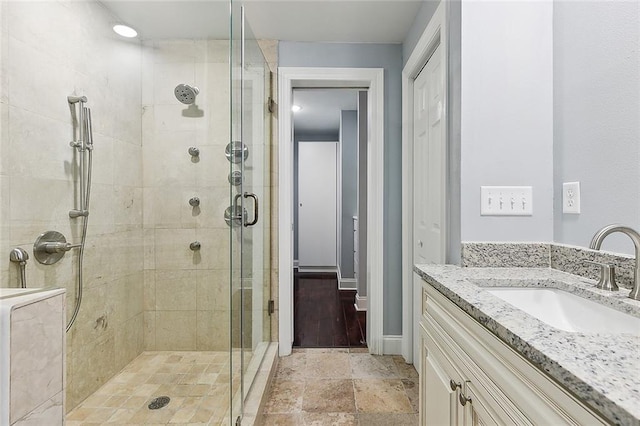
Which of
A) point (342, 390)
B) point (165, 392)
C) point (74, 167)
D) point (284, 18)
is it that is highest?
point (284, 18)

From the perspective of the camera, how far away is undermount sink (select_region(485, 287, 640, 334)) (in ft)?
2.67

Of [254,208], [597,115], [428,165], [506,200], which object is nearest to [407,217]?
[428,165]

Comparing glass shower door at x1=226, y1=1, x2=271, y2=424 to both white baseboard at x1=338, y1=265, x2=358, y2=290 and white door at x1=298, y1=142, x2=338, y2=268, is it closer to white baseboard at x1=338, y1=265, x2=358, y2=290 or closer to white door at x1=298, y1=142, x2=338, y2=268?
white baseboard at x1=338, y1=265, x2=358, y2=290

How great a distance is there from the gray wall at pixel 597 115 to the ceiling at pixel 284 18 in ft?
3.56

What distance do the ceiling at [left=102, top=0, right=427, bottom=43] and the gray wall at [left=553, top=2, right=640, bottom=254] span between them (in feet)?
3.56

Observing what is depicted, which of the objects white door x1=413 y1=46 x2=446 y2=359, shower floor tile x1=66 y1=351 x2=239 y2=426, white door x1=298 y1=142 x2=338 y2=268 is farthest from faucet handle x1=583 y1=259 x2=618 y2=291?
white door x1=298 y1=142 x2=338 y2=268

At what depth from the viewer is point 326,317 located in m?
3.27

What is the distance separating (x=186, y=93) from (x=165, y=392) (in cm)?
154

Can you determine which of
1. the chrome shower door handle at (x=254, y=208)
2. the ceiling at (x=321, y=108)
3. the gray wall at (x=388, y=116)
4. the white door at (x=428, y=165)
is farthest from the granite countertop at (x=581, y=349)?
the ceiling at (x=321, y=108)

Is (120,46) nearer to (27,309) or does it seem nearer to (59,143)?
(59,143)

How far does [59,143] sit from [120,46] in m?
0.60

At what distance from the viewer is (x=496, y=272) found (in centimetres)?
121

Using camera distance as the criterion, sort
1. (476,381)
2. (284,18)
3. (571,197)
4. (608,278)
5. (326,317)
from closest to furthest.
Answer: (476,381)
(608,278)
(571,197)
(284,18)
(326,317)

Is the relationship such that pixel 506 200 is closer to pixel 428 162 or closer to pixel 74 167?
pixel 428 162
